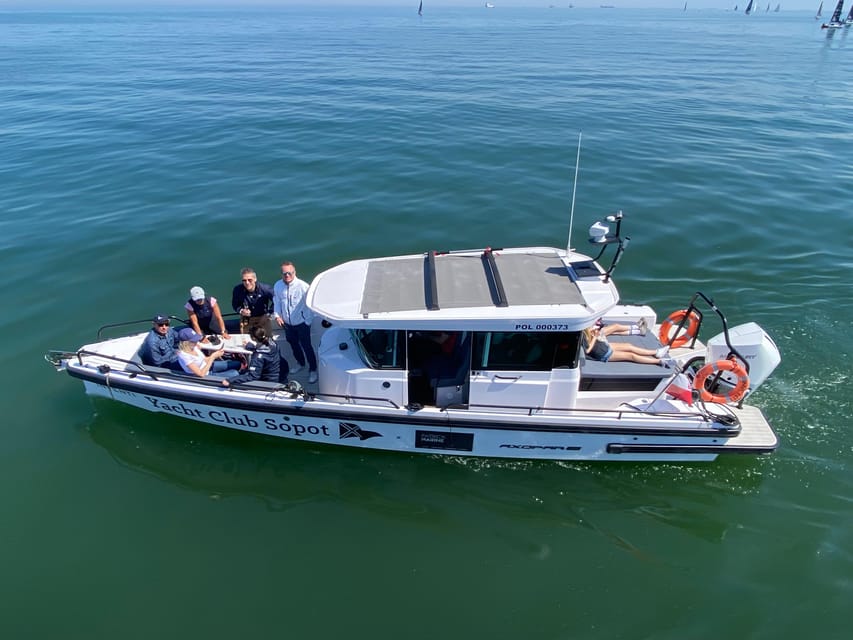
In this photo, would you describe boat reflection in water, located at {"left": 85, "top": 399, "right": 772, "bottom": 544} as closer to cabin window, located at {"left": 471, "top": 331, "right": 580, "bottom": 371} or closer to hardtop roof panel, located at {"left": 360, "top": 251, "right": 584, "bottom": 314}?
cabin window, located at {"left": 471, "top": 331, "right": 580, "bottom": 371}

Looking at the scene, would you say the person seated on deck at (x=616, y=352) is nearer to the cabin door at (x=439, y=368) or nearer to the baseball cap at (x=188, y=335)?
the cabin door at (x=439, y=368)

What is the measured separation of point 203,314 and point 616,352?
6.57 m

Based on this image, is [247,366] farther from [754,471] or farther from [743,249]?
[743,249]

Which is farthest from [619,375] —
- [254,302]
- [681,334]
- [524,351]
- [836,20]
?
[836,20]

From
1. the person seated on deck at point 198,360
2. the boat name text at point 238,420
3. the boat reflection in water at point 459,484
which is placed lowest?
the boat reflection in water at point 459,484

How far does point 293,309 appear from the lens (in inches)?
304

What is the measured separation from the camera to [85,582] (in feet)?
20.8

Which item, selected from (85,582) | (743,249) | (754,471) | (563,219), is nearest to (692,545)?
(754,471)

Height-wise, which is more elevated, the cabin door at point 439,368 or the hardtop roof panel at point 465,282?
the hardtop roof panel at point 465,282

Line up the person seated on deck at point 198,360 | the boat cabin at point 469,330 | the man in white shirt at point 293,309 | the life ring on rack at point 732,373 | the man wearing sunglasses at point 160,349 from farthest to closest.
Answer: the man wearing sunglasses at point 160,349, the person seated on deck at point 198,360, the man in white shirt at point 293,309, the life ring on rack at point 732,373, the boat cabin at point 469,330

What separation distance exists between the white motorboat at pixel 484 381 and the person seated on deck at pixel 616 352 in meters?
0.11

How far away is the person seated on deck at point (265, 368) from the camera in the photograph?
25.7 feet

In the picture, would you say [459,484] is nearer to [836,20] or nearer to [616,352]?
[616,352]

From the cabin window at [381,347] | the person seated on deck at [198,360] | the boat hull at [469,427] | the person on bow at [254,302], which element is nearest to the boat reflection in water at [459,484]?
the boat hull at [469,427]
